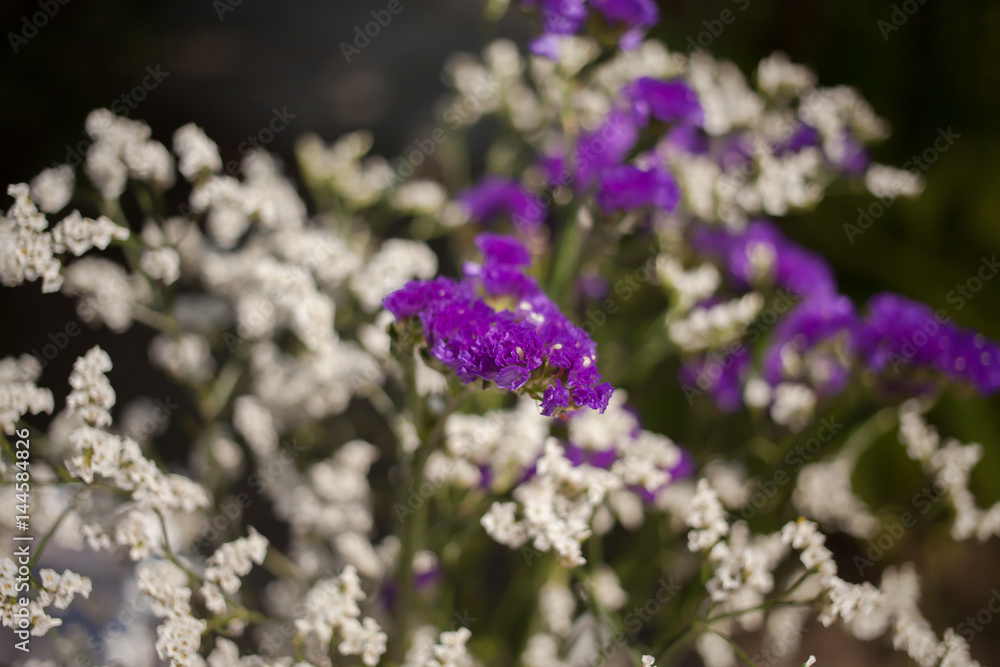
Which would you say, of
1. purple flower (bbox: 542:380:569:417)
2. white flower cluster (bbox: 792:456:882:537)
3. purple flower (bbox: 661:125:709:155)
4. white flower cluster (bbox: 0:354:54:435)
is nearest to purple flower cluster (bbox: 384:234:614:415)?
purple flower (bbox: 542:380:569:417)

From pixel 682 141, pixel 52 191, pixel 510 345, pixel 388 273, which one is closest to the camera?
pixel 510 345

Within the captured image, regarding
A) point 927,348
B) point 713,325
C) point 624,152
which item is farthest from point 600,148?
point 927,348

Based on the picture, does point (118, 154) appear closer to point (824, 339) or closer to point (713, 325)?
point (713, 325)

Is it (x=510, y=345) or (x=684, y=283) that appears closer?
(x=510, y=345)

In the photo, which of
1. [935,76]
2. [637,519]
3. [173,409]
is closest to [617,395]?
[637,519]

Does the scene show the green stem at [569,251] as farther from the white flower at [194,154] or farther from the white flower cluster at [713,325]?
the white flower at [194,154]

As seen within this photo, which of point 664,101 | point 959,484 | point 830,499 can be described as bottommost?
point 830,499

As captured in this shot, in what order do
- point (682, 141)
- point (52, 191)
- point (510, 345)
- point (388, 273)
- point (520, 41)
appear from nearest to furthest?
point (510, 345), point (52, 191), point (388, 273), point (682, 141), point (520, 41)
